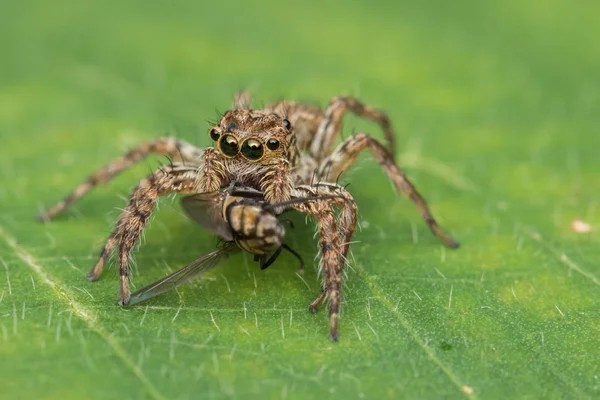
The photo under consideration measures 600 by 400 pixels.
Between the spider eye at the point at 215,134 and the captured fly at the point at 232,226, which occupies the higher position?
the spider eye at the point at 215,134

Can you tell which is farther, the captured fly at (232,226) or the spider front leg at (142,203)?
the spider front leg at (142,203)

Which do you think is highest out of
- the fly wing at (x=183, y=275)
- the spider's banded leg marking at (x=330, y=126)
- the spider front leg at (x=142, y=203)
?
the spider's banded leg marking at (x=330, y=126)

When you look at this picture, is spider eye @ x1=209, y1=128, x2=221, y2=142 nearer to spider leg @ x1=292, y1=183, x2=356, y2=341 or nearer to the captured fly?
the captured fly

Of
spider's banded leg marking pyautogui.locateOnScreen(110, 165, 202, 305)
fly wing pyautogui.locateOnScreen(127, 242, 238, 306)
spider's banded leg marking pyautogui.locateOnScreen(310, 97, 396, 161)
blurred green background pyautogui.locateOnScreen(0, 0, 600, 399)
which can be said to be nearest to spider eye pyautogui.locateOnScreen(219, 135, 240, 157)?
spider's banded leg marking pyautogui.locateOnScreen(110, 165, 202, 305)

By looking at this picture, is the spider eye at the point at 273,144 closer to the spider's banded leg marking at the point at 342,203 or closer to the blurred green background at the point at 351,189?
the spider's banded leg marking at the point at 342,203

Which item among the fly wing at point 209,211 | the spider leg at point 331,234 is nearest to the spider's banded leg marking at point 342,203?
the spider leg at point 331,234

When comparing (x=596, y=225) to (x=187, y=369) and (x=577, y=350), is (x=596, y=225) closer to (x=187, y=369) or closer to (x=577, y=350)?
(x=577, y=350)

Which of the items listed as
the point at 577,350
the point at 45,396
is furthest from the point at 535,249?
the point at 45,396

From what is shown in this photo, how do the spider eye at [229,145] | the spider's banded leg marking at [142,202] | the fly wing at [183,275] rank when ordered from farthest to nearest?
the spider eye at [229,145] < the spider's banded leg marking at [142,202] < the fly wing at [183,275]

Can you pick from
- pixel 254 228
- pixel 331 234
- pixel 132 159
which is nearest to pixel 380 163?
pixel 331 234
